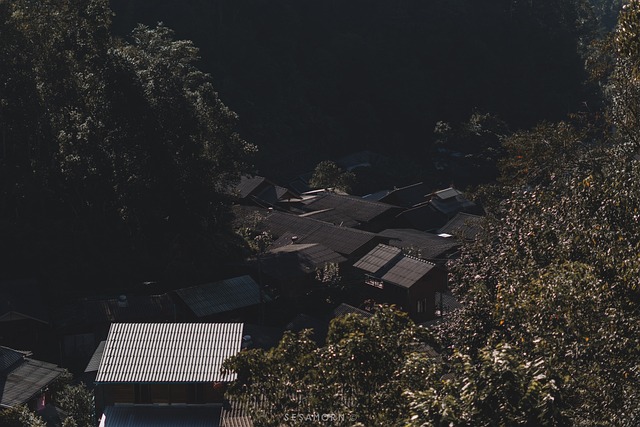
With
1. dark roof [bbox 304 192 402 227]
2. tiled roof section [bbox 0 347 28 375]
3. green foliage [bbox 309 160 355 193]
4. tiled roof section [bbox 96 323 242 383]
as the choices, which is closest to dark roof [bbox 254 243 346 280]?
dark roof [bbox 304 192 402 227]

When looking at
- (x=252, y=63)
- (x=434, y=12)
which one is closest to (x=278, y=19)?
(x=252, y=63)

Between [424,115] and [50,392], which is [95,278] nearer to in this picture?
[50,392]

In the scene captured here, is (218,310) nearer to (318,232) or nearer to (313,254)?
(313,254)

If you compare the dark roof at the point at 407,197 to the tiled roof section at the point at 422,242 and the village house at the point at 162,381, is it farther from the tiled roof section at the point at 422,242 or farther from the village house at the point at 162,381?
the village house at the point at 162,381

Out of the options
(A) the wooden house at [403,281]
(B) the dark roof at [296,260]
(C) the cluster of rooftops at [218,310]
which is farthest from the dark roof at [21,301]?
(A) the wooden house at [403,281]

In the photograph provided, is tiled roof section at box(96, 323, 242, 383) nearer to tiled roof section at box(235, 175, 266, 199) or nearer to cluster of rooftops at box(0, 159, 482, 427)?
cluster of rooftops at box(0, 159, 482, 427)
